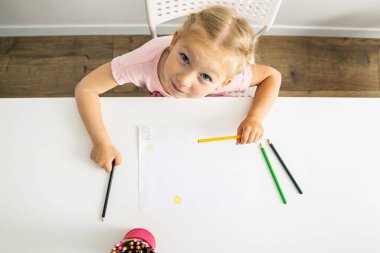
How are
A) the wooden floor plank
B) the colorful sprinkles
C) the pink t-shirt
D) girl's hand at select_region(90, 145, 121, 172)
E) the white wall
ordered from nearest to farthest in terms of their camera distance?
the colorful sprinkles < girl's hand at select_region(90, 145, 121, 172) < the pink t-shirt < the white wall < the wooden floor plank

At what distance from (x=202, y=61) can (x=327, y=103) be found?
323 millimetres

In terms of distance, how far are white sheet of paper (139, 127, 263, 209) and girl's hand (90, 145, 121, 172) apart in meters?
0.05

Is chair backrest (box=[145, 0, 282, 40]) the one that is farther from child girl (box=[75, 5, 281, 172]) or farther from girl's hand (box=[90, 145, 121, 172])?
girl's hand (box=[90, 145, 121, 172])

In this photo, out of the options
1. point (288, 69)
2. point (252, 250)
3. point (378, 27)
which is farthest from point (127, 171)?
point (378, 27)

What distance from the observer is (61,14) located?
1234 mm

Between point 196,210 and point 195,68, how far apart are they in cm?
28

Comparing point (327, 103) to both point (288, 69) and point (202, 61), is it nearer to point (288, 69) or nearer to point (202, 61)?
point (202, 61)

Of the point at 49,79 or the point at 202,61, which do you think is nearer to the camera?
the point at 202,61

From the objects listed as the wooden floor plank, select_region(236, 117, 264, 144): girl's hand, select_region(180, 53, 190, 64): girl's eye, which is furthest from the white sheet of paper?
the wooden floor plank

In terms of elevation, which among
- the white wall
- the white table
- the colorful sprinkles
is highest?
the white wall

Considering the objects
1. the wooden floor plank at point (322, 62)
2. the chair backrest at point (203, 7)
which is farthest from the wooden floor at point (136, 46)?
the chair backrest at point (203, 7)

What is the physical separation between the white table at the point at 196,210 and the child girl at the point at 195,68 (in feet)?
0.09

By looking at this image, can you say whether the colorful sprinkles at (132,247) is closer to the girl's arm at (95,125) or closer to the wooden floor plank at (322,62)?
the girl's arm at (95,125)

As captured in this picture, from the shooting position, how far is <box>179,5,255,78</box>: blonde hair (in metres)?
0.59
